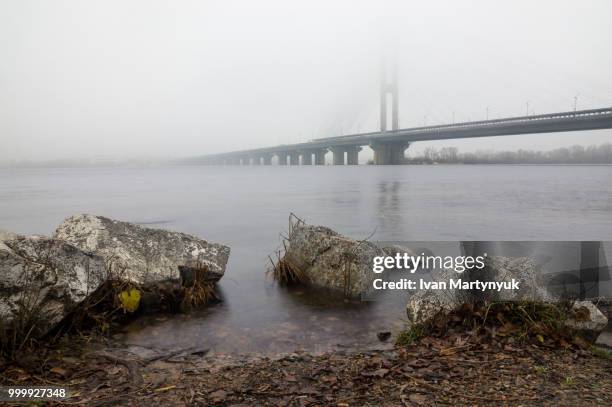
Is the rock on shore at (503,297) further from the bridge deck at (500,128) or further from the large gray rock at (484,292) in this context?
the bridge deck at (500,128)

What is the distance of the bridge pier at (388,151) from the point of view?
8875cm

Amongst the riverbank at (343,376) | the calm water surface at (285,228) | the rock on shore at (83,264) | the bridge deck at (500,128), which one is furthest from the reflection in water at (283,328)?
the bridge deck at (500,128)

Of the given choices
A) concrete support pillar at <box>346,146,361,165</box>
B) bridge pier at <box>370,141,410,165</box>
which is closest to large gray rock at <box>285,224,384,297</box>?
bridge pier at <box>370,141,410,165</box>

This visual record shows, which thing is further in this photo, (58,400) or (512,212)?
(512,212)

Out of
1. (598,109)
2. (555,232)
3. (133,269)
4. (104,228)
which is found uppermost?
(598,109)

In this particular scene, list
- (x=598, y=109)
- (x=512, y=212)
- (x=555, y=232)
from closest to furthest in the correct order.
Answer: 1. (x=555, y=232)
2. (x=512, y=212)
3. (x=598, y=109)

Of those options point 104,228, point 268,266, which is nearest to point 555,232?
point 268,266

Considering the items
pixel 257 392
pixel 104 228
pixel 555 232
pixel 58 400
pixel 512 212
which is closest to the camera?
pixel 58 400

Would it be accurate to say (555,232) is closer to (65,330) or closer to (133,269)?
(133,269)

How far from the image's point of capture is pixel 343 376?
3.72 m

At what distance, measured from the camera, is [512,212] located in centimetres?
1959

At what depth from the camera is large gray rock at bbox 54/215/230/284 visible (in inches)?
237

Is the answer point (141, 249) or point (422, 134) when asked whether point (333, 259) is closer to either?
point (141, 249)

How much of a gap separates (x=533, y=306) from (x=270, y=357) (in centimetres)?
258
